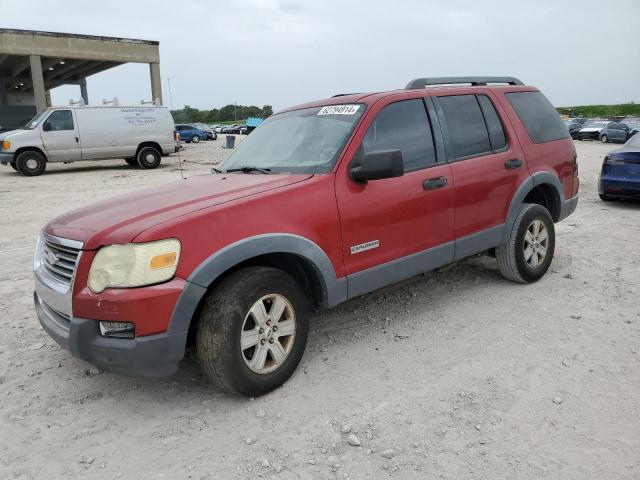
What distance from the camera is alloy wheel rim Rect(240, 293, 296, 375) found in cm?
289

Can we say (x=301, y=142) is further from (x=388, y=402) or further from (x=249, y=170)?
(x=388, y=402)

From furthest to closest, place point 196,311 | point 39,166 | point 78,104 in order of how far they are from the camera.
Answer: point 78,104 < point 39,166 < point 196,311

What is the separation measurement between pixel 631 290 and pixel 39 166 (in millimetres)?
16325

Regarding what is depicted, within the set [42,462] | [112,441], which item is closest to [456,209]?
[112,441]

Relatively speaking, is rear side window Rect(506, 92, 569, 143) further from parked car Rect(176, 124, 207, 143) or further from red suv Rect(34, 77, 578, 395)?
parked car Rect(176, 124, 207, 143)

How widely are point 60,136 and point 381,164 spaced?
15.4 meters

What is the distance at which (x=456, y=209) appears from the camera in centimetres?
395

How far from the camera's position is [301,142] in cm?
371

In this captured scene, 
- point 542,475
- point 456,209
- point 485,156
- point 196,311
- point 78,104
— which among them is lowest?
point 542,475

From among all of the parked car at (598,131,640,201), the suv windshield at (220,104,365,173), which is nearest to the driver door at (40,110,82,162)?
the suv windshield at (220,104,365,173)

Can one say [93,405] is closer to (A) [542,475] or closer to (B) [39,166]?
(A) [542,475]

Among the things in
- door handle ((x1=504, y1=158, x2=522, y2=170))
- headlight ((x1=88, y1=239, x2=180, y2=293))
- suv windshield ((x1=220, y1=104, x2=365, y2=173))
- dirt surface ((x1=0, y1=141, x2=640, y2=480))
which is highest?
suv windshield ((x1=220, y1=104, x2=365, y2=173))

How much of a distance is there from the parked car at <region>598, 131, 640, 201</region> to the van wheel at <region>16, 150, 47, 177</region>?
50.2 ft

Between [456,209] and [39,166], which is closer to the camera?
[456,209]
